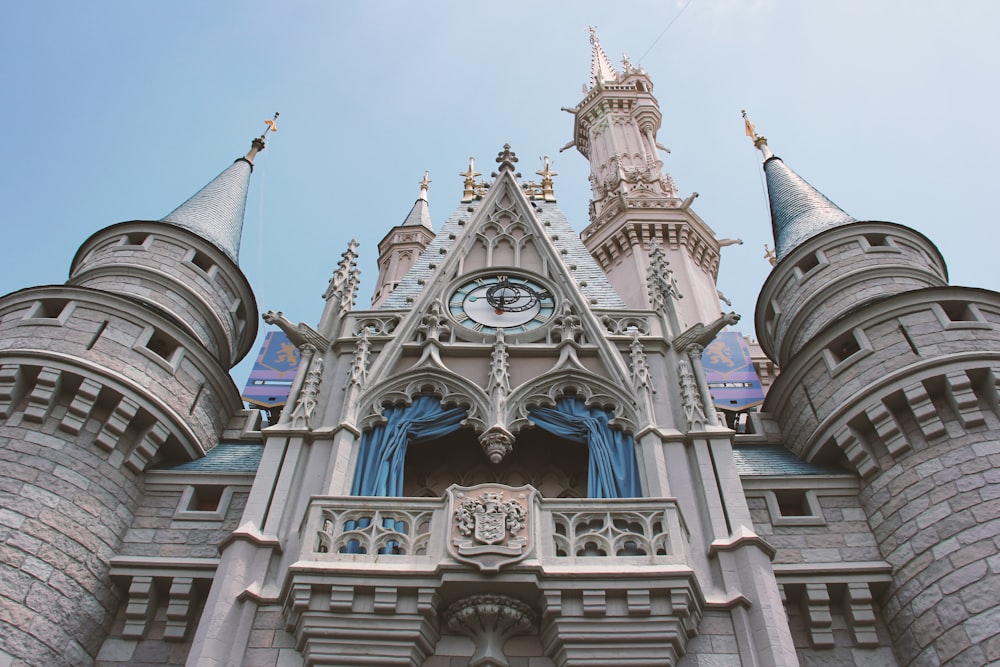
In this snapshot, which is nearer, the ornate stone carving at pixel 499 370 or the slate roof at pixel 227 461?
the ornate stone carving at pixel 499 370

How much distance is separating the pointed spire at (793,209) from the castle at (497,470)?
1.24 ft

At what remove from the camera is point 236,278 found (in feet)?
66.6

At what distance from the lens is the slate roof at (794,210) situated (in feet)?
69.6

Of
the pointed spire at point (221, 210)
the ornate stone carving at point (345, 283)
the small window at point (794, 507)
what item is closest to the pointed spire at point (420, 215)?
the pointed spire at point (221, 210)

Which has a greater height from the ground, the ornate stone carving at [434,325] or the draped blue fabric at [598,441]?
the ornate stone carving at [434,325]

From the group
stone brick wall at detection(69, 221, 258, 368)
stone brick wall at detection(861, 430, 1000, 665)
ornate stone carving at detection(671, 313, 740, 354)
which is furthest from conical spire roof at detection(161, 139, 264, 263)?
stone brick wall at detection(861, 430, 1000, 665)

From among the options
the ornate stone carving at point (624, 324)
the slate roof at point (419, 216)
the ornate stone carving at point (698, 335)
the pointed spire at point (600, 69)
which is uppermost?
the pointed spire at point (600, 69)

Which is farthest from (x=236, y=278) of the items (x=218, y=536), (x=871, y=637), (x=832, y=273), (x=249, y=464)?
(x=871, y=637)

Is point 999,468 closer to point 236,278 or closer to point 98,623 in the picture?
point 98,623

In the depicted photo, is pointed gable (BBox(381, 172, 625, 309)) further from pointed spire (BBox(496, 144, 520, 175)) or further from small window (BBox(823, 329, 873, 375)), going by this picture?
small window (BBox(823, 329, 873, 375))

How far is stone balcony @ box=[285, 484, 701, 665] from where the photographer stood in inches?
419

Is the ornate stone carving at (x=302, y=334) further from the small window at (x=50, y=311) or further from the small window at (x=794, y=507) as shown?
the small window at (x=794, y=507)

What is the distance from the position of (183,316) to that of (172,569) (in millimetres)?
6404

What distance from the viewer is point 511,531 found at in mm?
11492
